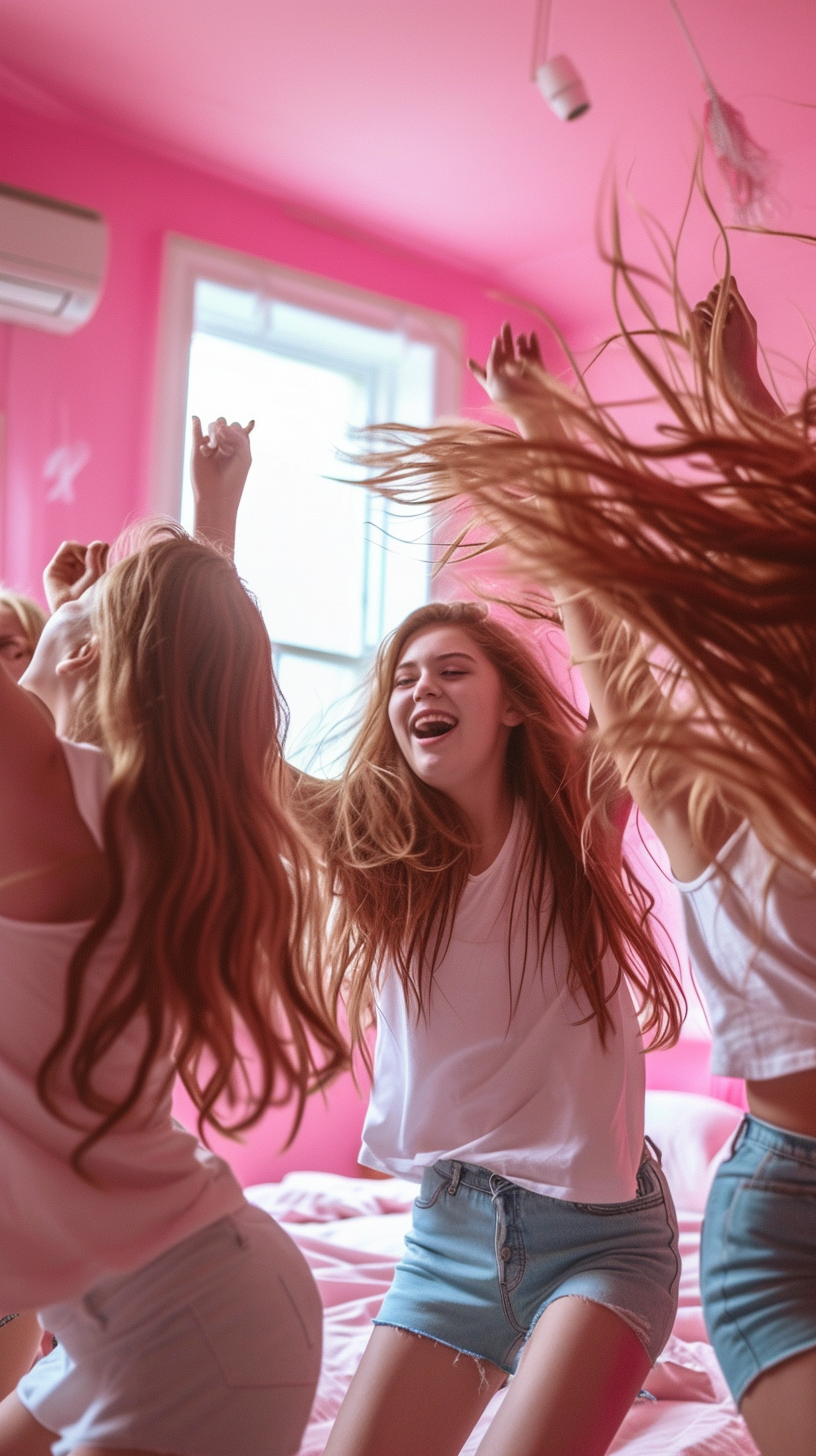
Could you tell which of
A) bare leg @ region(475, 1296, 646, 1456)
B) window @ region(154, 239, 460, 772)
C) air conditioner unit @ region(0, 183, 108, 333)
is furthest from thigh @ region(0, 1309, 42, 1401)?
air conditioner unit @ region(0, 183, 108, 333)

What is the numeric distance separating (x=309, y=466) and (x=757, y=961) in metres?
3.09

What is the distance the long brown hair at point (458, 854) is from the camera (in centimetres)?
169

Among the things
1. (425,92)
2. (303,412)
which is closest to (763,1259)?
(425,92)

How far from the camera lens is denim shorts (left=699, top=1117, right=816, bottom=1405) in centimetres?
111

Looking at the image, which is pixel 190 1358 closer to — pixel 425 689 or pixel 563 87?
pixel 425 689

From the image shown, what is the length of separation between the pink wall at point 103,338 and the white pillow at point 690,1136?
2.05 m

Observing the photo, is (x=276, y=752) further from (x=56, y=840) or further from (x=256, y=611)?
(x=56, y=840)

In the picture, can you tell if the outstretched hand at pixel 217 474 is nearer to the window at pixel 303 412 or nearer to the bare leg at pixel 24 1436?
the bare leg at pixel 24 1436

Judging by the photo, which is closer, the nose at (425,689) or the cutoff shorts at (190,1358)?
the cutoff shorts at (190,1358)

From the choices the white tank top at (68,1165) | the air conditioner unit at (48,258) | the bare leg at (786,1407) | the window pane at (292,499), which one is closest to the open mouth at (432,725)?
the white tank top at (68,1165)

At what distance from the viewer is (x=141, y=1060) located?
44.3 inches

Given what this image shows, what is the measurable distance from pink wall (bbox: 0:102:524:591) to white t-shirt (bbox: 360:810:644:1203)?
6.48ft

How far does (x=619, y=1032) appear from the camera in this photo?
64.2 inches

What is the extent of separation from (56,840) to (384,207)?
327 cm
